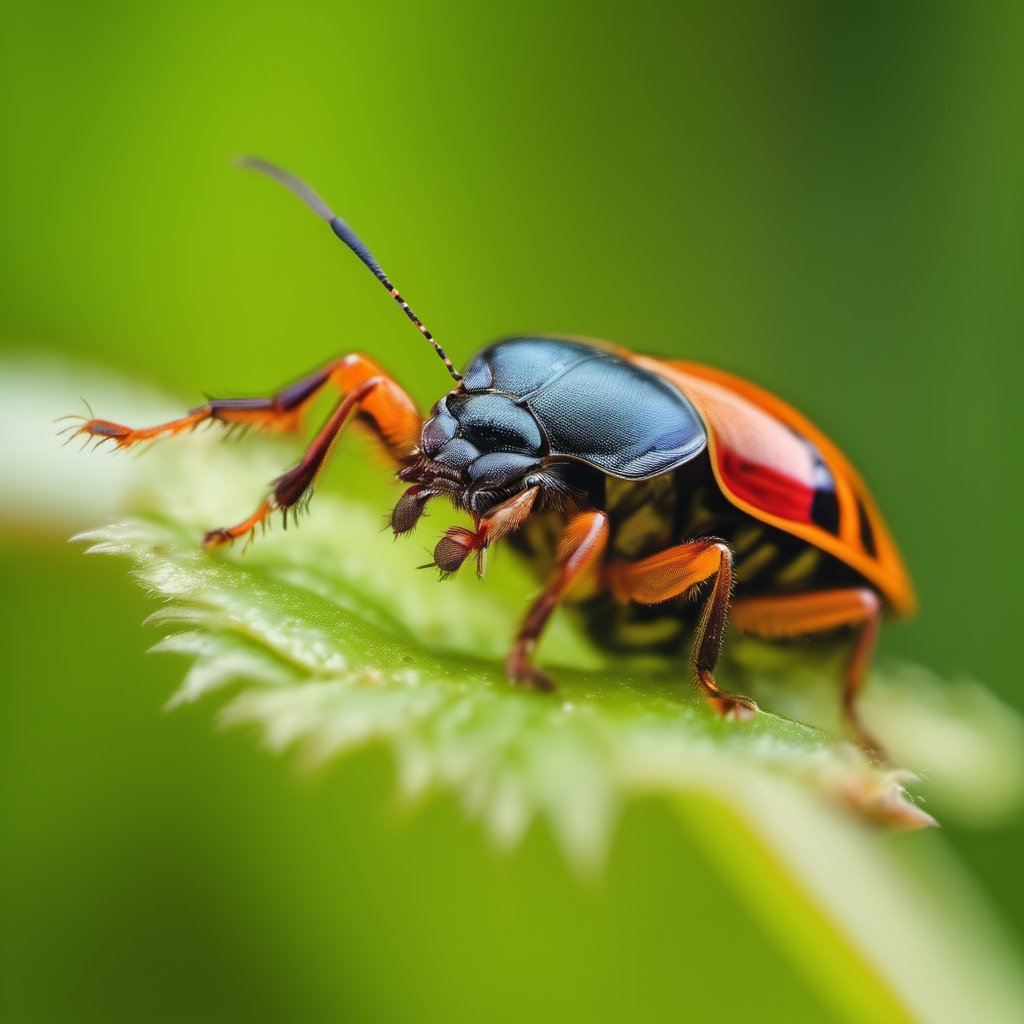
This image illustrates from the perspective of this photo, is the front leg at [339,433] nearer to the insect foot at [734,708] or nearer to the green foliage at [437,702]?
the green foliage at [437,702]

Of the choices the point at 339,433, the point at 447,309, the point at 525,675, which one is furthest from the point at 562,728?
the point at 447,309

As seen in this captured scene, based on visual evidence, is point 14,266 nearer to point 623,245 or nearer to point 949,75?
point 623,245

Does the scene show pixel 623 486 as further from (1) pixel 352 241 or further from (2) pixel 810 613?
(1) pixel 352 241

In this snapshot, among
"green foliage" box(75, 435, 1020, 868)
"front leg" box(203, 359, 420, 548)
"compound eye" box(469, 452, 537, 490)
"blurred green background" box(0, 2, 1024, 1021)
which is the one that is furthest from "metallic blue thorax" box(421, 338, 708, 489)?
"blurred green background" box(0, 2, 1024, 1021)

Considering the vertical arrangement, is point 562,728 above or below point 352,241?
below

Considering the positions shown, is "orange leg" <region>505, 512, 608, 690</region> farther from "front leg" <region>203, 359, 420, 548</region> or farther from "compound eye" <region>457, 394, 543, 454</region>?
"front leg" <region>203, 359, 420, 548</region>

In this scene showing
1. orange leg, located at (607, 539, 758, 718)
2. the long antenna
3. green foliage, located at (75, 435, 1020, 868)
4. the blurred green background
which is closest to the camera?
green foliage, located at (75, 435, 1020, 868)

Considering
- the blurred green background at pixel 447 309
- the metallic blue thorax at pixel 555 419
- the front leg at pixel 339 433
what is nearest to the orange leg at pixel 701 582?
the metallic blue thorax at pixel 555 419
